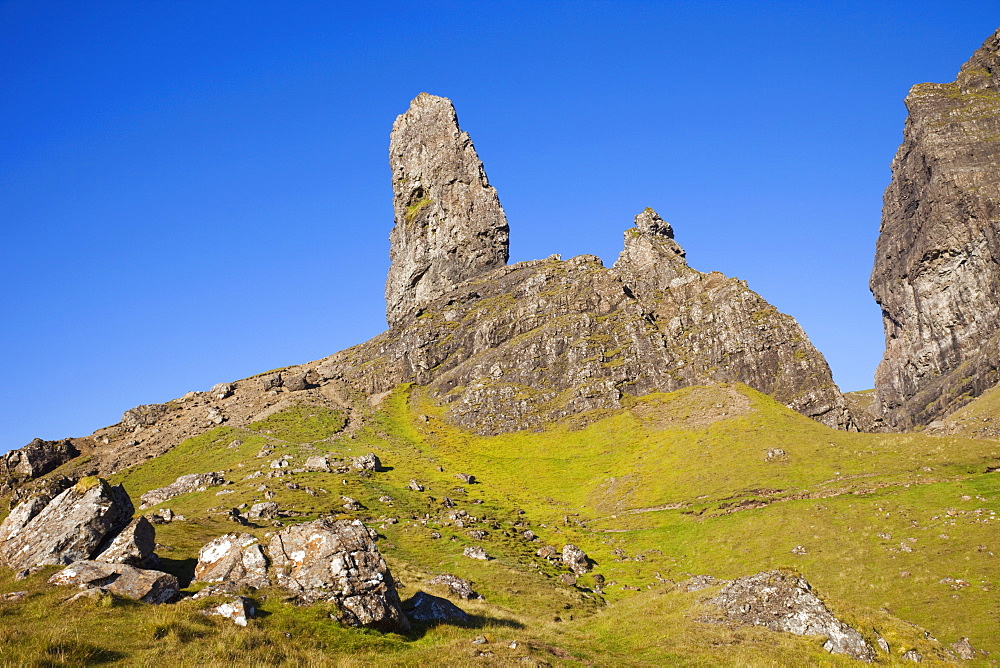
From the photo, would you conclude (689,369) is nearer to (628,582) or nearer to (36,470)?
(628,582)

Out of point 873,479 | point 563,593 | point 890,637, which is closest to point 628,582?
point 563,593

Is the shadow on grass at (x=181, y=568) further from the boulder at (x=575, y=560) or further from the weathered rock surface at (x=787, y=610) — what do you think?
the boulder at (x=575, y=560)

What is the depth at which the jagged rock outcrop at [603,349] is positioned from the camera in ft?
486

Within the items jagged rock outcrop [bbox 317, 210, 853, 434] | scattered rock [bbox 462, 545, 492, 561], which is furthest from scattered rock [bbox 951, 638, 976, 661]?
jagged rock outcrop [bbox 317, 210, 853, 434]

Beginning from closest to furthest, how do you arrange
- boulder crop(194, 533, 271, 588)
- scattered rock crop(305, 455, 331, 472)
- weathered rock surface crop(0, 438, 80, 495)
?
1. boulder crop(194, 533, 271, 588)
2. scattered rock crop(305, 455, 331, 472)
3. weathered rock surface crop(0, 438, 80, 495)

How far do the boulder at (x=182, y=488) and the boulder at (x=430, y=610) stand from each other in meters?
81.6

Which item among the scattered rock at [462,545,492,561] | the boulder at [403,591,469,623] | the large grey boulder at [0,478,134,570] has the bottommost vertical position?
the scattered rock at [462,545,492,561]

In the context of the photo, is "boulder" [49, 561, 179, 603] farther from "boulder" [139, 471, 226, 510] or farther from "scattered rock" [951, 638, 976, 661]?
"boulder" [139, 471, 226, 510]

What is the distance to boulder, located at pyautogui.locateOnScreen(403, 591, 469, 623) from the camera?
33.2 meters

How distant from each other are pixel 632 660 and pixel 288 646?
668 inches

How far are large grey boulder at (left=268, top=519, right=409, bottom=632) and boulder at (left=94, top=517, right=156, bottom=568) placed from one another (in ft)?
23.7

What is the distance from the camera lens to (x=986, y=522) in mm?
60719

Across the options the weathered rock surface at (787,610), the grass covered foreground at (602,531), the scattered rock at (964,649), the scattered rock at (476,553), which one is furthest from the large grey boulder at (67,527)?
the scattered rock at (964,649)

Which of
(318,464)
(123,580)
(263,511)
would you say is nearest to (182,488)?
(318,464)
